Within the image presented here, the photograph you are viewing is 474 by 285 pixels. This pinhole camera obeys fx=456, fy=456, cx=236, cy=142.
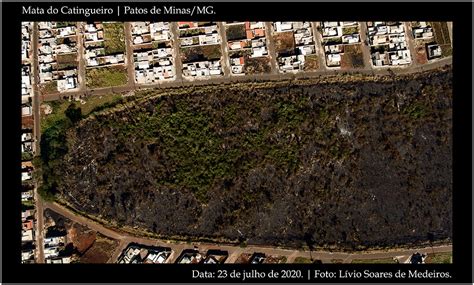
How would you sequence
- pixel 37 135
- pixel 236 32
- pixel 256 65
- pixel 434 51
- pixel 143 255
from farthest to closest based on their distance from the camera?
pixel 236 32 → pixel 256 65 → pixel 434 51 → pixel 37 135 → pixel 143 255

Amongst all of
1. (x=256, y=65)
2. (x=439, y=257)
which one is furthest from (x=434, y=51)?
(x=439, y=257)

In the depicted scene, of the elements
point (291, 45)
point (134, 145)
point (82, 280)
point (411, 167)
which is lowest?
point (82, 280)

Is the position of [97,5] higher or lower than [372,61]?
higher

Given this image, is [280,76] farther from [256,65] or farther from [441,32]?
[441,32]

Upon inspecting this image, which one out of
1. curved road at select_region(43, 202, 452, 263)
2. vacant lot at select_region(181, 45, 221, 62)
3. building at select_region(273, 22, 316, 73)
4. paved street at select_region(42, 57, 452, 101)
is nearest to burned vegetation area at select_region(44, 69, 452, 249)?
curved road at select_region(43, 202, 452, 263)

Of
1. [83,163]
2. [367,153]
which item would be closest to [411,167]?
[367,153]

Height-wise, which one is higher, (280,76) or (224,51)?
(224,51)

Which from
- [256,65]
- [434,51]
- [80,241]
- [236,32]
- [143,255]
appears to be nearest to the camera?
[143,255]
